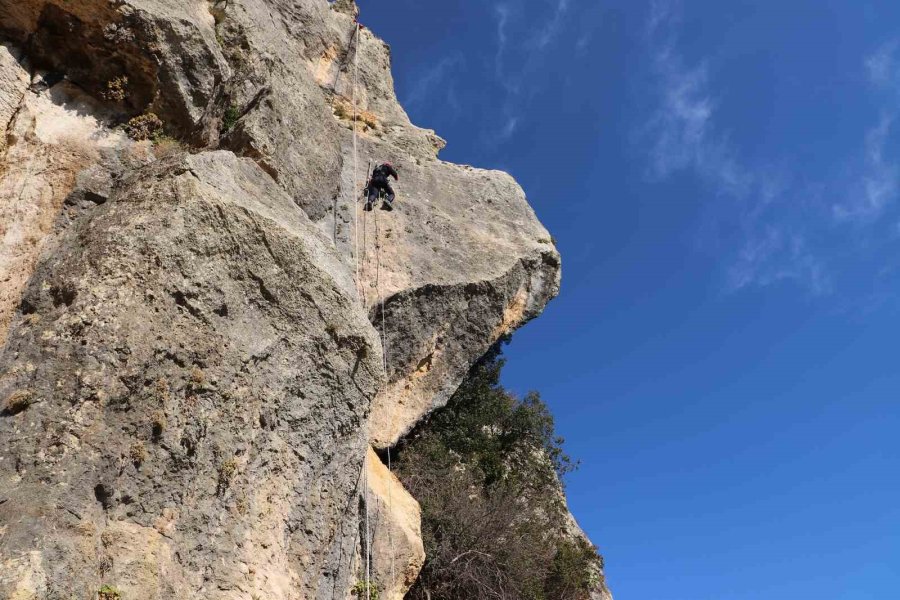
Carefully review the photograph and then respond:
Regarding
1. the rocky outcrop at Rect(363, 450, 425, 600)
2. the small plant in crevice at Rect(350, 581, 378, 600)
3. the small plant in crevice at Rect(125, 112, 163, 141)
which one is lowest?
the small plant in crevice at Rect(350, 581, 378, 600)

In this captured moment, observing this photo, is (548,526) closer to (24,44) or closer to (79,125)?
(79,125)

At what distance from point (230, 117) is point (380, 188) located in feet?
13.2

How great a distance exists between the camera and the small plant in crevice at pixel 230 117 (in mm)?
10820

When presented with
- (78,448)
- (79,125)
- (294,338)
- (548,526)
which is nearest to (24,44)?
(79,125)

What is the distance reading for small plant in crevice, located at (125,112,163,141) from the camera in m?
9.53

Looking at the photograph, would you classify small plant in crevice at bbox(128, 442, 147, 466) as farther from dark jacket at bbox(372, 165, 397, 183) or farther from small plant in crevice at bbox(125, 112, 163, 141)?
dark jacket at bbox(372, 165, 397, 183)

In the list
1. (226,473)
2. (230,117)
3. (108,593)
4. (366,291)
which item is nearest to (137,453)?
(226,473)

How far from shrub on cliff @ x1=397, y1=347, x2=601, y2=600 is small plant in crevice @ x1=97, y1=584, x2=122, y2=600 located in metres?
8.20

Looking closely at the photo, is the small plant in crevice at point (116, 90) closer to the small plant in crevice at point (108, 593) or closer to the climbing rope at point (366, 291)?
the climbing rope at point (366, 291)

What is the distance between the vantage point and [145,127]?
9.68 meters

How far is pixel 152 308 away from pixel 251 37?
24.3ft

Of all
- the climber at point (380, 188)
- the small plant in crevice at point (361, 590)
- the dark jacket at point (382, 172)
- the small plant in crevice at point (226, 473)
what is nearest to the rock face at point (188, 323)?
the small plant in crevice at point (226, 473)

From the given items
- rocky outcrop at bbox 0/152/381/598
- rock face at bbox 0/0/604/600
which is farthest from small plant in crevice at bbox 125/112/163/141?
rocky outcrop at bbox 0/152/381/598

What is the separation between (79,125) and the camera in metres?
9.07
